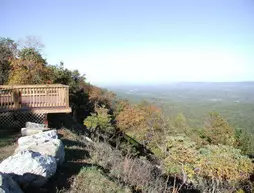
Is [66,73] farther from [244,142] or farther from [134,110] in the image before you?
[244,142]

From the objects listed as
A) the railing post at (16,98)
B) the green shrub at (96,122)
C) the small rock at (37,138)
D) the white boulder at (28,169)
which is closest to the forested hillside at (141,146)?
the green shrub at (96,122)

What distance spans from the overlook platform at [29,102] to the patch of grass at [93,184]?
5.54m

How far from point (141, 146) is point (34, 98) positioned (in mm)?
19497

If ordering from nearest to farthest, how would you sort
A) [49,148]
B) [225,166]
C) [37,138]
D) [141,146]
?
1. [49,148]
2. [37,138]
3. [225,166]
4. [141,146]

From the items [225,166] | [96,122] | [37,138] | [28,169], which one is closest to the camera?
[28,169]

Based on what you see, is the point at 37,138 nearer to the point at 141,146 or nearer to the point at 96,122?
the point at 96,122

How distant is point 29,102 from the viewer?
32.1 feet

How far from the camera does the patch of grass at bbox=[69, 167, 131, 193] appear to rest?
14.6 ft

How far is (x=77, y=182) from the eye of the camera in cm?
466

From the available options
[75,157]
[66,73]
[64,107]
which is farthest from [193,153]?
[75,157]

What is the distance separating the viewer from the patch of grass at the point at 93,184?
4.44 metres

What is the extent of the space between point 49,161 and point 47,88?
6.07 meters

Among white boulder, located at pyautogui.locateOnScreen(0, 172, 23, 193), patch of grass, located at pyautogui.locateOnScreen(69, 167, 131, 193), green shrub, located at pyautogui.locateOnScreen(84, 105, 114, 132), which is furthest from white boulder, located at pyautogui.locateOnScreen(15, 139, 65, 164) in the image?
green shrub, located at pyautogui.locateOnScreen(84, 105, 114, 132)

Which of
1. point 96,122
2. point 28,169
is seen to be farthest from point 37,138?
point 96,122
